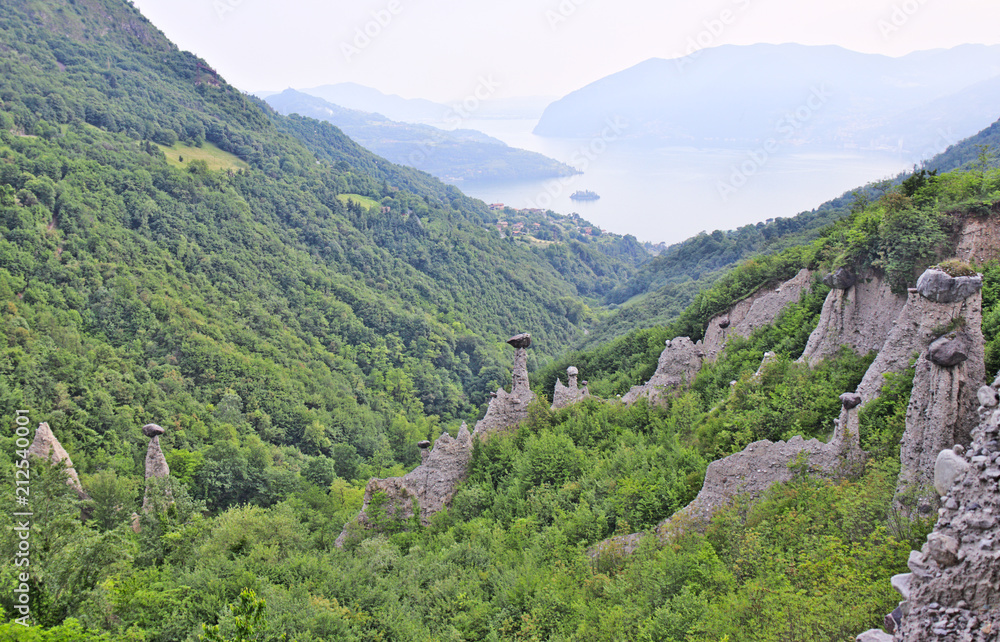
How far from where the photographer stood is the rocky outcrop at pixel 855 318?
596 inches

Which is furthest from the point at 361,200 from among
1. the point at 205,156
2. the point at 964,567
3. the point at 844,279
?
the point at 964,567

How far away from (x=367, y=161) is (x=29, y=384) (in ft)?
367

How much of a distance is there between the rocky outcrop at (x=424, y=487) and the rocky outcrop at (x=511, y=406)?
1.15m

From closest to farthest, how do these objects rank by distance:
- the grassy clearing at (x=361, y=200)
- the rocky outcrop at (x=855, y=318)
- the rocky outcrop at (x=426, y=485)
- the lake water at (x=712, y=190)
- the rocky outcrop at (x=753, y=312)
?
the rocky outcrop at (x=855, y=318)
the rocky outcrop at (x=426, y=485)
the rocky outcrop at (x=753, y=312)
the grassy clearing at (x=361, y=200)
the lake water at (x=712, y=190)

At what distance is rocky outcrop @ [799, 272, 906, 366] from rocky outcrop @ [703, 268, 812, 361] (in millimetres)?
4515

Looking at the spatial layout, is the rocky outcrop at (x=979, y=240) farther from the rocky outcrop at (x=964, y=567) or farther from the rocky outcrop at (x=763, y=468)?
the rocky outcrop at (x=964, y=567)

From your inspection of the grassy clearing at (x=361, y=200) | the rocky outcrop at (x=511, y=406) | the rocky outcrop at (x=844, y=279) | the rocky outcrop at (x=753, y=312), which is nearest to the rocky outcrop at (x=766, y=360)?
the rocky outcrop at (x=844, y=279)

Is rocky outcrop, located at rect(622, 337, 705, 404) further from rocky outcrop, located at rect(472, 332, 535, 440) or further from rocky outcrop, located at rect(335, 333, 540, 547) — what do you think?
rocky outcrop, located at rect(335, 333, 540, 547)

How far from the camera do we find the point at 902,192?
1717 cm

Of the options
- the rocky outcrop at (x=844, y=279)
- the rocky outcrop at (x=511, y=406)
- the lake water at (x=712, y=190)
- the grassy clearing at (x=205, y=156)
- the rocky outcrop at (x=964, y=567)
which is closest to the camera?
the rocky outcrop at (x=964, y=567)

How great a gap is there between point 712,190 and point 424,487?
146 m

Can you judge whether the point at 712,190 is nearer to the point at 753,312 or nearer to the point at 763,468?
the point at 753,312

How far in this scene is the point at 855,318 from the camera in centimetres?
1578

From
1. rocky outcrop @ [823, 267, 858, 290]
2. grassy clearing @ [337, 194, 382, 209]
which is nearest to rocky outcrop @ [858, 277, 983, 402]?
rocky outcrop @ [823, 267, 858, 290]
